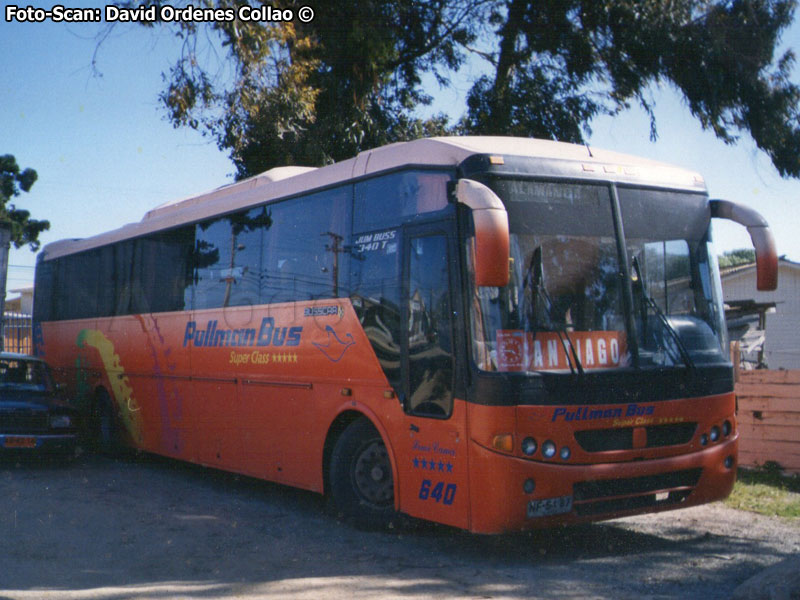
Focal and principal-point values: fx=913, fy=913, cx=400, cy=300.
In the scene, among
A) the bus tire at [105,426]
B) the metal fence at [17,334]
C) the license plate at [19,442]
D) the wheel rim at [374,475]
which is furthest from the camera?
the metal fence at [17,334]

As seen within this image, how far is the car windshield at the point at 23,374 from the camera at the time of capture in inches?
529

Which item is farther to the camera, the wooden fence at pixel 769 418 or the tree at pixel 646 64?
the tree at pixel 646 64

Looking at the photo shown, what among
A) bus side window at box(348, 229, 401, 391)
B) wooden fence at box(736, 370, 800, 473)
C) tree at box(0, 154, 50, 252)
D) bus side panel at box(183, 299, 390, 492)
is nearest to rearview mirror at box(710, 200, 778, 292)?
bus side window at box(348, 229, 401, 391)

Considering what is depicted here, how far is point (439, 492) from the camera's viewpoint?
7.23 meters

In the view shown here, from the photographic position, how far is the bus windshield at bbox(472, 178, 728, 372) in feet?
22.7

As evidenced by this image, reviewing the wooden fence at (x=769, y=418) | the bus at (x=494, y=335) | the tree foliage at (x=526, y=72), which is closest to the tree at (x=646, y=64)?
the tree foliage at (x=526, y=72)

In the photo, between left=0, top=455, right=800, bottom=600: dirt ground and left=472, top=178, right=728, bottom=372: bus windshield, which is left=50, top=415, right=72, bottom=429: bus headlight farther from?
left=472, top=178, right=728, bottom=372: bus windshield

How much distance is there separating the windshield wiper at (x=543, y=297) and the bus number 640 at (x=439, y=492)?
132cm

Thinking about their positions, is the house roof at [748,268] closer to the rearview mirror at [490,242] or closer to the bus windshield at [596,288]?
the bus windshield at [596,288]

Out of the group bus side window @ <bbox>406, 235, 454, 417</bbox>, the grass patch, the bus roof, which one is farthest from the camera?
the grass patch

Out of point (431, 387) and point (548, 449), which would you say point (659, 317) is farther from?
point (431, 387)

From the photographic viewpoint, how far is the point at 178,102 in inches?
475

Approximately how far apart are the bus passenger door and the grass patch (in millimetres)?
3992

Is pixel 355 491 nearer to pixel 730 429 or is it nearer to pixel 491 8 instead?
pixel 730 429
